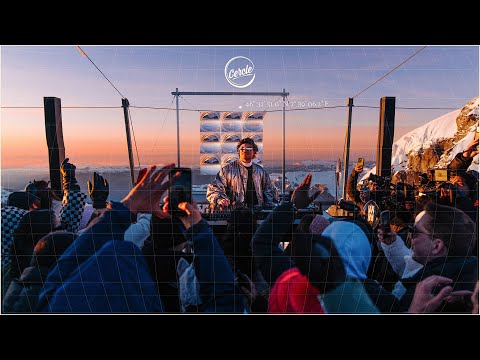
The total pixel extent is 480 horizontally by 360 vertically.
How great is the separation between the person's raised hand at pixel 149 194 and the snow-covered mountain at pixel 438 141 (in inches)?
63.6

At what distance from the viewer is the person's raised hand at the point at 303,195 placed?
392cm

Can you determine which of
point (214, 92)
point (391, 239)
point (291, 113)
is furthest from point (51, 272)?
point (391, 239)

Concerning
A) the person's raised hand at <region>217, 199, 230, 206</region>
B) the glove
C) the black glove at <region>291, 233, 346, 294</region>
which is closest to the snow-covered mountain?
the black glove at <region>291, 233, 346, 294</region>

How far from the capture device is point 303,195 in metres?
3.92

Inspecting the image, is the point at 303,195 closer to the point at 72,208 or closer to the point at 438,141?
the point at 438,141

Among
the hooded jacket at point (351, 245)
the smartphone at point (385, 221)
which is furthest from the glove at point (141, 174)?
the smartphone at point (385, 221)

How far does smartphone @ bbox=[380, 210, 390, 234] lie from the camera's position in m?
3.94

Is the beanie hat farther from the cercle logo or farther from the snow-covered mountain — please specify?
the cercle logo

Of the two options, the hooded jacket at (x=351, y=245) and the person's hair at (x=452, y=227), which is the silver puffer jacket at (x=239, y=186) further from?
the person's hair at (x=452, y=227)

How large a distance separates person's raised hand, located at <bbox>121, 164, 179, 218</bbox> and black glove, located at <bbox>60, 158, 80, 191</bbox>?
409 millimetres

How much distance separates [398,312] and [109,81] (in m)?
2.97

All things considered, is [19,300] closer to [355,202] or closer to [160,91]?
[160,91]

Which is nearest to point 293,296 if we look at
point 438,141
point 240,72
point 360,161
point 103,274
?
point 360,161

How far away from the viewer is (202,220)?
3.88 metres
